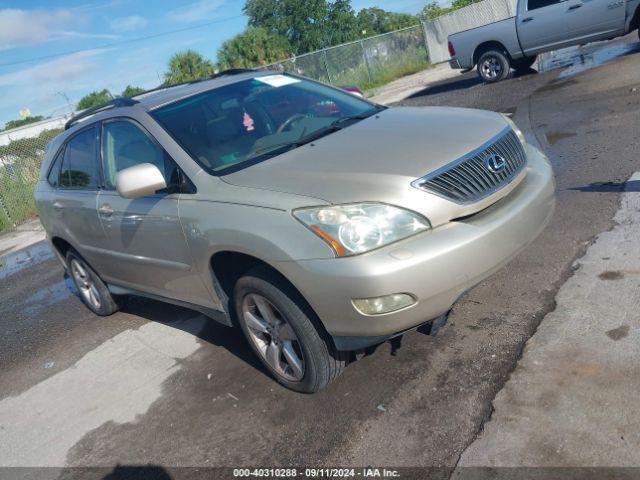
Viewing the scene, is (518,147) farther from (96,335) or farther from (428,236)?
(96,335)

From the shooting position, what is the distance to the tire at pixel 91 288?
17.5ft

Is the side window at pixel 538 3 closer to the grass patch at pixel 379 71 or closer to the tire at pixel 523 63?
the tire at pixel 523 63

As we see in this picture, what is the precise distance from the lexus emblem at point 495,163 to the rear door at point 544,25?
11.5m

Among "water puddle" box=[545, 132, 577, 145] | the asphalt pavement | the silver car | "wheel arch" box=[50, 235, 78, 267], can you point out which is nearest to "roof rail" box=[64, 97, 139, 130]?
the silver car

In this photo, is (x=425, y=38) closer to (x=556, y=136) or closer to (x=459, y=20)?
(x=459, y=20)

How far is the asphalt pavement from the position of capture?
9.79 feet

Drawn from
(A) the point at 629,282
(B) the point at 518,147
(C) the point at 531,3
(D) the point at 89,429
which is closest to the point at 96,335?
(D) the point at 89,429

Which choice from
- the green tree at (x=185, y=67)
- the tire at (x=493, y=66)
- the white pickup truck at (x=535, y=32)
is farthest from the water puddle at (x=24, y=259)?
the green tree at (x=185, y=67)

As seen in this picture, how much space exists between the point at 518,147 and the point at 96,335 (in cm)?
398

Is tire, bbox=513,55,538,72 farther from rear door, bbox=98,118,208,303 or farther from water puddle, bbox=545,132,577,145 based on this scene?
rear door, bbox=98,118,208,303

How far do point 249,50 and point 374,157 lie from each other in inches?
1809

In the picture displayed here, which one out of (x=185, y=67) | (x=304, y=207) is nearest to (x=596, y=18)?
(x=304, y=207)

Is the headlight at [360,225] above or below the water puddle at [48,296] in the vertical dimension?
above

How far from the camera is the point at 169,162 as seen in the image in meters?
3.66
